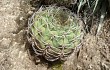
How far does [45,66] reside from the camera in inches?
96.3

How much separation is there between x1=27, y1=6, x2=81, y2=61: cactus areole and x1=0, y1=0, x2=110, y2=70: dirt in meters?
0.14

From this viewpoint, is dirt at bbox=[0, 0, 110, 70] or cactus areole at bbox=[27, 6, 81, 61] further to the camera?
dirt at bbox=[0, 0, 110, 70]

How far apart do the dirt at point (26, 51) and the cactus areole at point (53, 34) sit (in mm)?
136

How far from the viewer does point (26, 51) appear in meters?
2.49

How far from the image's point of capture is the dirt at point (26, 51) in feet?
7.90

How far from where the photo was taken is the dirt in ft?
7.90

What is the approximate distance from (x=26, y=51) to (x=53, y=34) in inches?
15.9

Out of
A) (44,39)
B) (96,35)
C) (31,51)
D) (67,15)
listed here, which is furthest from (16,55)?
(96,35)

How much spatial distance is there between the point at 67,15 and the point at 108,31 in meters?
0.45

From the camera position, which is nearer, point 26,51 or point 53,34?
point 53,34

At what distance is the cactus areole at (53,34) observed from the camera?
7.41ft

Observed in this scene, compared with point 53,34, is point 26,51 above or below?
below

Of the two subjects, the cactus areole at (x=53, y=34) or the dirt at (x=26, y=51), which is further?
the dirt at (x=26, y=51)

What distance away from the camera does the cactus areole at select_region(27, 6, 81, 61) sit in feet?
7.41
